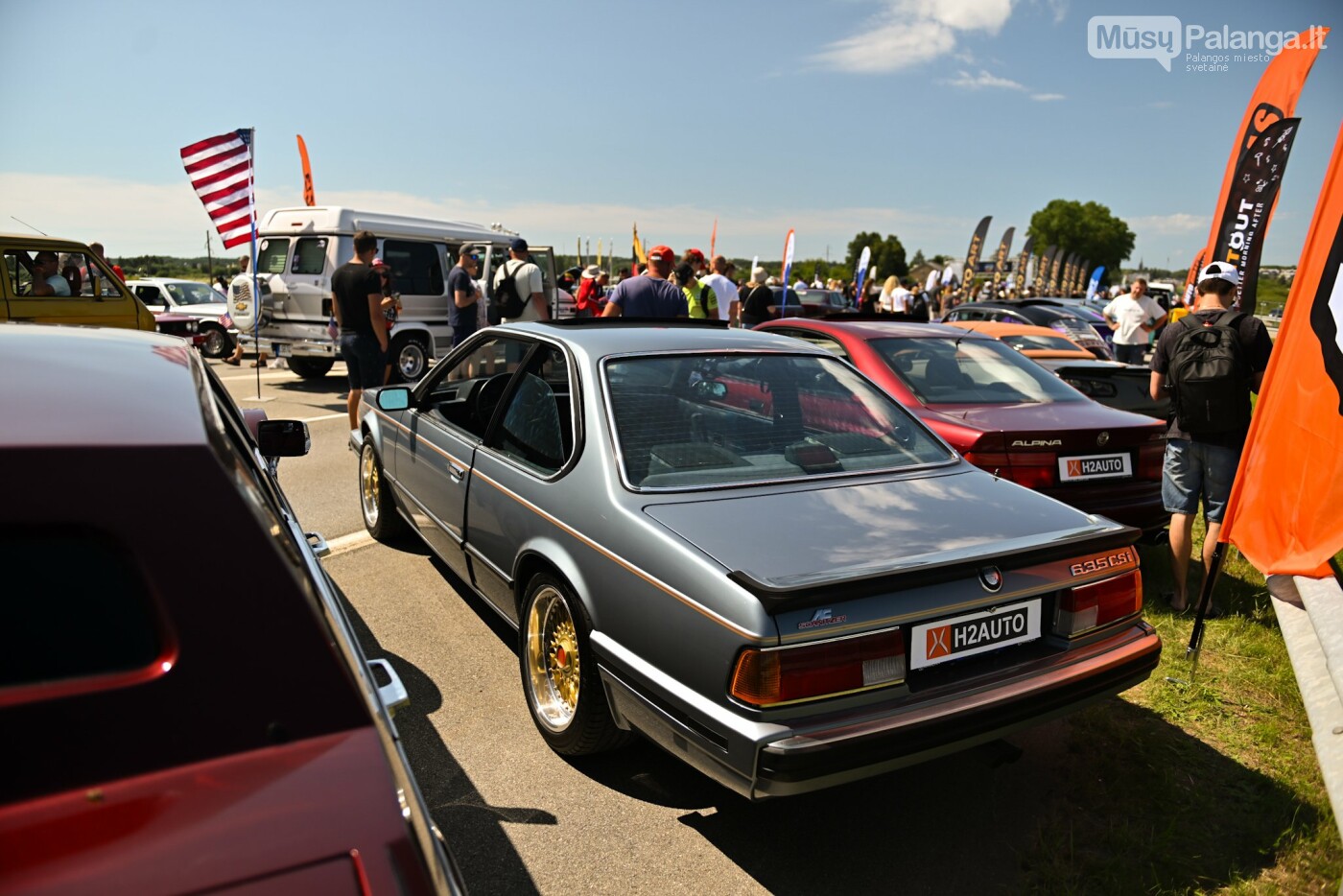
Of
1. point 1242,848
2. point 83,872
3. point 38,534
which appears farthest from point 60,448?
point 1242,848

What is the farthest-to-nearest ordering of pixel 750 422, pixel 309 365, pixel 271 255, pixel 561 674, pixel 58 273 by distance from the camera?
pixel 309 365 < pixel 271 255 < pixel 58 273 < pixel 750 422 < pixel 561 674

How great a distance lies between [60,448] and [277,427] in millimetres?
1956

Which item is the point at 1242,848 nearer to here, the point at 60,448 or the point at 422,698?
the point at 422,698

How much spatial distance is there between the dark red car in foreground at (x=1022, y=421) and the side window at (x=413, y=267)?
8.87 m

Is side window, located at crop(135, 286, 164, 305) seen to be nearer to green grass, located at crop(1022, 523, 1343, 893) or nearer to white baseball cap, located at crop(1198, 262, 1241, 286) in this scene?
white baseball cap, located at crop(1198, 262, 1241, 286)

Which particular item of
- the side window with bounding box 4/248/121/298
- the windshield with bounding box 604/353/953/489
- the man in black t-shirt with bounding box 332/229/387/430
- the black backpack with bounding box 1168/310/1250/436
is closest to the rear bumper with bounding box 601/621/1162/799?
the windshield with bounding box 604/353/953/489

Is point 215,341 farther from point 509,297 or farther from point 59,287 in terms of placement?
point 509,297

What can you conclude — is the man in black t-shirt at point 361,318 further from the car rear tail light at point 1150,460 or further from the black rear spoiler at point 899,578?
the black rear spoiler at point 899,578

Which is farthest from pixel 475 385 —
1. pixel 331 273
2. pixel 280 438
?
pixel 331 273

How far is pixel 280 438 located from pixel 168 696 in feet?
6.64

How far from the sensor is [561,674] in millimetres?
3168

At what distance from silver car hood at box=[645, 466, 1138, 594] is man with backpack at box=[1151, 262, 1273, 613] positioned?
182 centimetres

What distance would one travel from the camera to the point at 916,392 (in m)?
5.16

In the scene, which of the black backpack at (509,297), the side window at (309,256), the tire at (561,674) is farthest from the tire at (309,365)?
the tire at (561,674)
